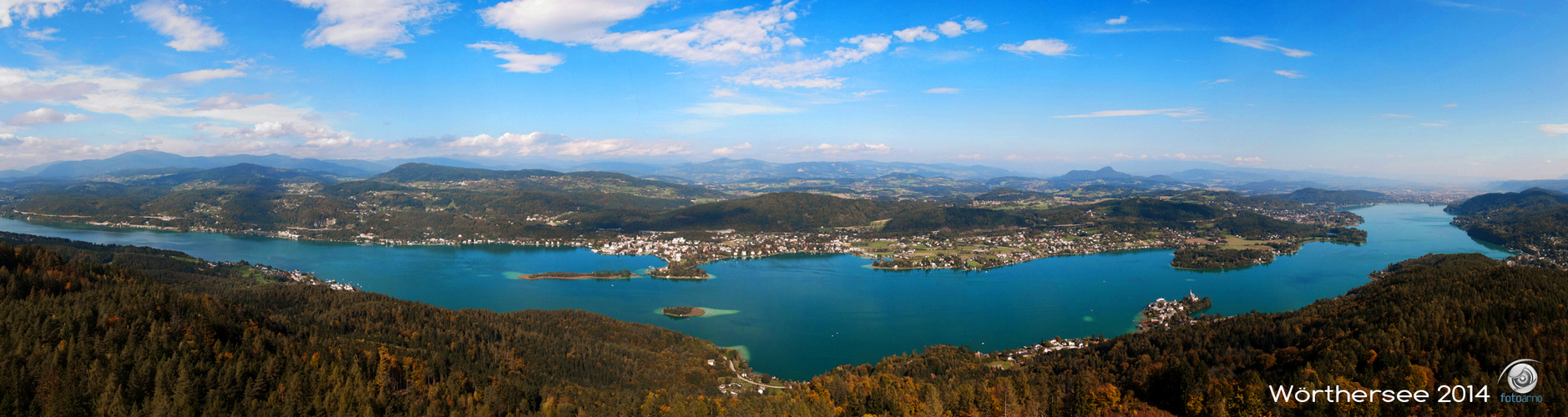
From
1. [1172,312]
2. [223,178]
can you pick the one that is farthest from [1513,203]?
[223,178]

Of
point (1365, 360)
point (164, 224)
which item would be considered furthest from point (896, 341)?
point (164, 224)

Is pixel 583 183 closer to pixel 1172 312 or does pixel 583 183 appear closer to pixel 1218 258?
pixel 1218 258

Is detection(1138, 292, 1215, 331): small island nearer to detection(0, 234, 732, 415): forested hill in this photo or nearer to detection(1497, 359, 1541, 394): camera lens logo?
detection(1497, 359, 1541, 394): camera lens logo

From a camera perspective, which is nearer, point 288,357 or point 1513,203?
point 288,357

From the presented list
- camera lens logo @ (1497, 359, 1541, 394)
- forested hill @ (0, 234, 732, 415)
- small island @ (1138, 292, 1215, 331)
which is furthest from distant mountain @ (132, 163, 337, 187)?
camera lens logo @ (1497, 359, 1541, 394)

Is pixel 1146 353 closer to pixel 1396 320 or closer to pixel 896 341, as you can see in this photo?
pixel 1396 320

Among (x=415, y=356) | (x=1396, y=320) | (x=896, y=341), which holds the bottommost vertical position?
(x=896, y=341)

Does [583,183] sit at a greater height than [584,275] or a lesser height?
greater
